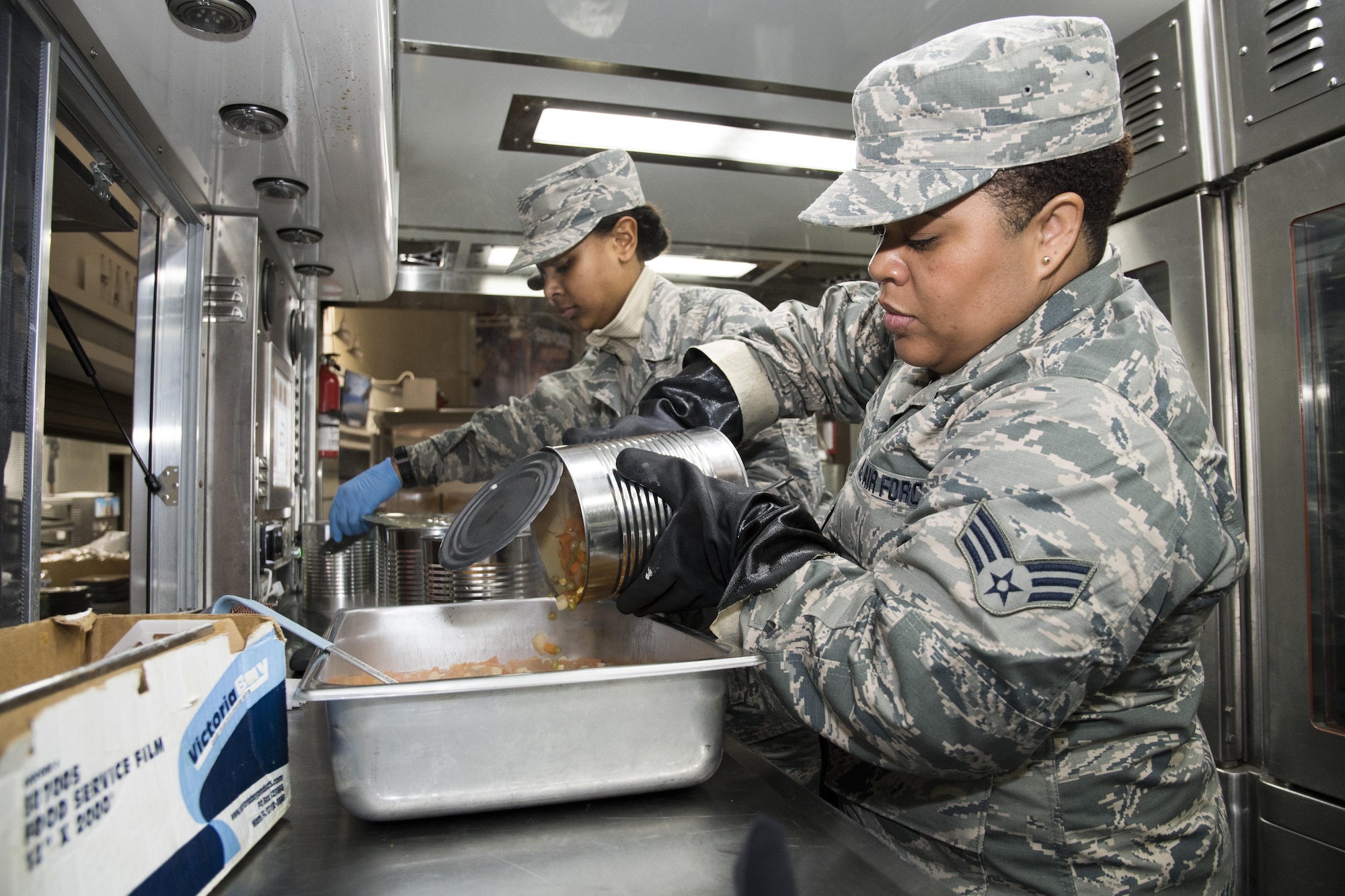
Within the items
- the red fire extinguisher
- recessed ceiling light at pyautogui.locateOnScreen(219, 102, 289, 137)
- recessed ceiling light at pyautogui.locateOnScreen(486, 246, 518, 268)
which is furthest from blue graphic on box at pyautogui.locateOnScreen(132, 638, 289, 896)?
the red fire extinguisher

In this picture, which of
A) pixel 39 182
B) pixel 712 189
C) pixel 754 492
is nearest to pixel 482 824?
pixel 754 492

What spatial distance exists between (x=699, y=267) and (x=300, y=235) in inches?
60.0

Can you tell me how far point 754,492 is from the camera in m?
1.14

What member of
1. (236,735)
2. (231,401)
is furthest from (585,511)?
(231,401)

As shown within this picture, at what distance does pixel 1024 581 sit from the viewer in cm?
87

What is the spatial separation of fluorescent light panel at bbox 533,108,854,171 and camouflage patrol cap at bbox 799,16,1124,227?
158 cm

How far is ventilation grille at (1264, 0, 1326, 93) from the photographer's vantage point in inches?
68.4

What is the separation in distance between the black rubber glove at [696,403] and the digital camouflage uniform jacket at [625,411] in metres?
0.37

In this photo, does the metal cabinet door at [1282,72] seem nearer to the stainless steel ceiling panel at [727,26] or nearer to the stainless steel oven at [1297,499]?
the stainless steel oven at [1297,499]

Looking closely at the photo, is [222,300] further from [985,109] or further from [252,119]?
[985,109]

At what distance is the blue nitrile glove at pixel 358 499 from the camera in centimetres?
272

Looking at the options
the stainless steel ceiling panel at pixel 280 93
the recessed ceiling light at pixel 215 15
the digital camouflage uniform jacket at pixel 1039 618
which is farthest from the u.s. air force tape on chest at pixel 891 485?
the recessed ceiling light at pixel 215 15

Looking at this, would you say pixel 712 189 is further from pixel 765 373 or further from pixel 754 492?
pixel 754 492

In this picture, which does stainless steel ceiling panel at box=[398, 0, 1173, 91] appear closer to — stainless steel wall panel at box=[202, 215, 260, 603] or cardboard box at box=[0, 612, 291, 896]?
stainless steel wall panel at box=[202, 215, 260, 603]
